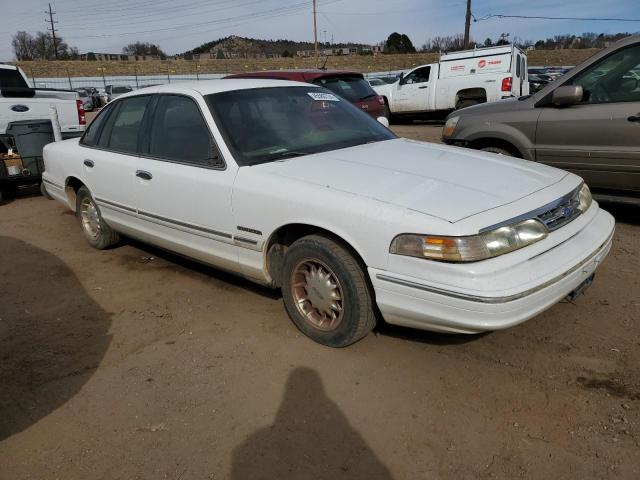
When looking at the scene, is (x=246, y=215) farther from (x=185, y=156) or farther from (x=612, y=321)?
(x=612, y=321)

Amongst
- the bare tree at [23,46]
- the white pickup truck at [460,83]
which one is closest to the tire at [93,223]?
the white pickup truck at [460,83]

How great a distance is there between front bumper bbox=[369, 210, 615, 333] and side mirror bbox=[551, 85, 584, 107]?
2.46 metres

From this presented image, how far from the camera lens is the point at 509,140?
18.2ft

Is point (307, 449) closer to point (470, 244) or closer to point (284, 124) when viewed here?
point (470, 244)

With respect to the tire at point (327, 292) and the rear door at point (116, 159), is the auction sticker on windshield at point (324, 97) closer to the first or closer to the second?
the rear door at point (116, 159)

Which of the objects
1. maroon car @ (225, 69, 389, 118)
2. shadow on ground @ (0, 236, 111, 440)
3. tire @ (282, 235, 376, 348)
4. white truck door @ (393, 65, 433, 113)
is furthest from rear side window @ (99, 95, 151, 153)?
white truck door @ (393, 65, 433, 113)

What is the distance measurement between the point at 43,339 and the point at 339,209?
227 cm

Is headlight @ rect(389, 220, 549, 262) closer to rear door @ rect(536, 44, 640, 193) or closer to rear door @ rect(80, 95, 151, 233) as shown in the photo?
rear door @ rect(80, 95, 151, 233)

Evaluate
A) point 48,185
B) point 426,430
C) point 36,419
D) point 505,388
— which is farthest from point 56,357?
point 48,185

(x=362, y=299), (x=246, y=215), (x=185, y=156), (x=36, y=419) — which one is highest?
(x=185, y=156)

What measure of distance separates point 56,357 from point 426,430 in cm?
234

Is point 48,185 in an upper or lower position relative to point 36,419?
upper

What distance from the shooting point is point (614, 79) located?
4.95 meters

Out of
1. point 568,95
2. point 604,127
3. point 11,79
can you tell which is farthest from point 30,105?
point 604,127
